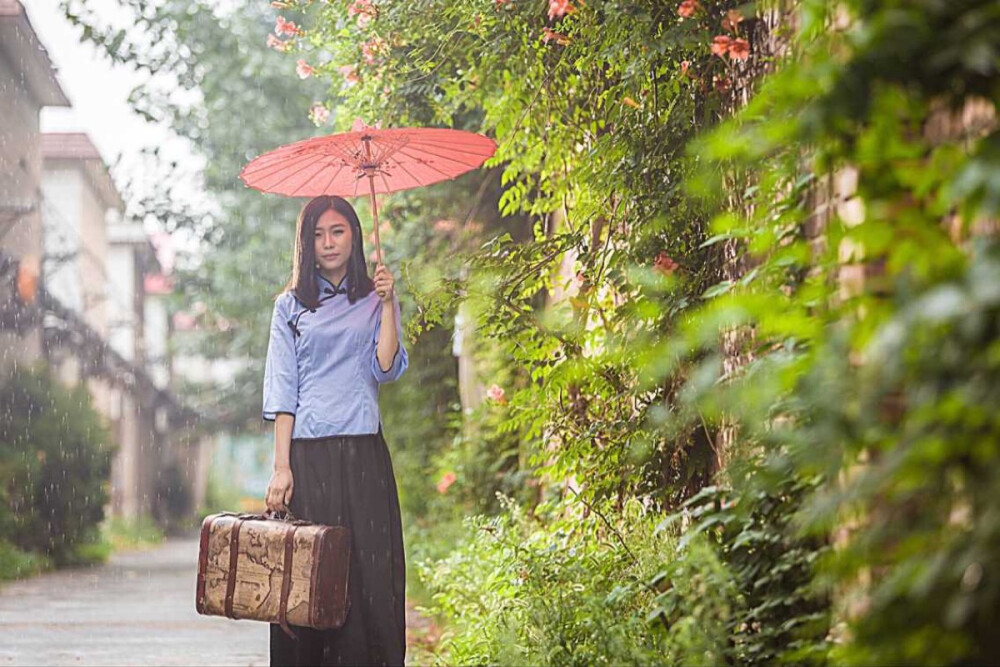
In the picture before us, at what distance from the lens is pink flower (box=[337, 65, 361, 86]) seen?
266 inches

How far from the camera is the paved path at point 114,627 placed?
732 cm

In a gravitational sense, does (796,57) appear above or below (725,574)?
above

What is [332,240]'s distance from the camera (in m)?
5.21

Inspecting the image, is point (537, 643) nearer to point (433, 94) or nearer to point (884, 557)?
point (884, 557)

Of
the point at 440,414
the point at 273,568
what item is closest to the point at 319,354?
the point at 273,568

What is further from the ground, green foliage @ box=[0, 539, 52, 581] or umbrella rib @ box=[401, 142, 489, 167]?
umbrella rib @ box=[401, 142, 489, 167]

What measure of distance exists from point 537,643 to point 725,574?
1199mm

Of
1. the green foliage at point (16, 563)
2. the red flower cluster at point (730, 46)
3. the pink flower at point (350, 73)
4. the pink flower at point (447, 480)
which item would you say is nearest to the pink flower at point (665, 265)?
the red flower cluster at point (730, 46)

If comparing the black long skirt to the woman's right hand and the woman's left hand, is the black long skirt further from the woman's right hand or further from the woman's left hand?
the woman's left hand

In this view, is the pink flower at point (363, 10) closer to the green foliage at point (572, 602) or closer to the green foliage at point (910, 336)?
the green foliage at point (572, 602)

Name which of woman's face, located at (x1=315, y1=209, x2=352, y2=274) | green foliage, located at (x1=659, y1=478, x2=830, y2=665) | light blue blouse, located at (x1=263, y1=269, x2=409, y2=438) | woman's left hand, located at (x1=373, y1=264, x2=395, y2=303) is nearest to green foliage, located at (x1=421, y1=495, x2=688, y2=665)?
green foliage, located at (x1=659, y1=478, x2=830, y2=665)

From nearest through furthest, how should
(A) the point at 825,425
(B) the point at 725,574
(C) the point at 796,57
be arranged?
1. (A) the point at 825,425
2. (B) the point at 725,574
3. (C) the point at 796,57

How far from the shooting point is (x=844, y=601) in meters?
3.20

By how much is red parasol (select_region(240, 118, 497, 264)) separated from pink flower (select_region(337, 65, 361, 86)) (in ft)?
3.28
